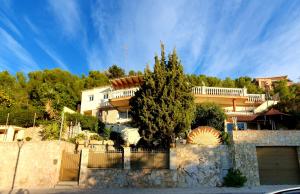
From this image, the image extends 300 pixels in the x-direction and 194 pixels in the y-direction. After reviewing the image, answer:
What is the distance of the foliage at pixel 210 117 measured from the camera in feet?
67.0

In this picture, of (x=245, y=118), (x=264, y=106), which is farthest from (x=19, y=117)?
(x=264, y=106)

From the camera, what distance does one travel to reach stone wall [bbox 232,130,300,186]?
15844mm

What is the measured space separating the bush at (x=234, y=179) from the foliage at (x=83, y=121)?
1288 cm

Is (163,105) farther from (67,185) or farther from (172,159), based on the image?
(67,185)

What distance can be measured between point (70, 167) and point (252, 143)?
1128 cm

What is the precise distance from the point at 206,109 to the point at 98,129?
10.2 meters

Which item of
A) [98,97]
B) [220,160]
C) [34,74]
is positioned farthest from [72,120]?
[34,74]

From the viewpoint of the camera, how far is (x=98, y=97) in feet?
102

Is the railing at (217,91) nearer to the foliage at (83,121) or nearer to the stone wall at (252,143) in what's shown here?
the stone wall at (252,143)

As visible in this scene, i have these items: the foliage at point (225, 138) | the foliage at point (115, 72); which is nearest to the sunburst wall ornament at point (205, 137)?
the foliage at point (225, 138)

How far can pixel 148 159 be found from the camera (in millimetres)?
15453

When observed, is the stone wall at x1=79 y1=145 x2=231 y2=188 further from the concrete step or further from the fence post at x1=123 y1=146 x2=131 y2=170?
the concrete step

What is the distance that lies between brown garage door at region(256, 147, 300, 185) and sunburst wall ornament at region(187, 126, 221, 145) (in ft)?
9.05

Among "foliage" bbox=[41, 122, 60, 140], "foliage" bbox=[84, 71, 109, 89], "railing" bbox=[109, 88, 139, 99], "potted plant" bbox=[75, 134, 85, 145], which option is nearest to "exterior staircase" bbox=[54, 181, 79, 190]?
"potted plant" bbox=[75, 134, 85, 145]
